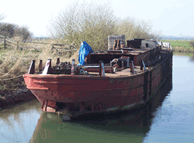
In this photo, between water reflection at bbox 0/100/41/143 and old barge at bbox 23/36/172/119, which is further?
water reflection at bbox 0/100/41/143

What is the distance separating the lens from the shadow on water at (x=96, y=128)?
8203 mm

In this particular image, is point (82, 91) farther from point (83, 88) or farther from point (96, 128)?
point (96, 128)

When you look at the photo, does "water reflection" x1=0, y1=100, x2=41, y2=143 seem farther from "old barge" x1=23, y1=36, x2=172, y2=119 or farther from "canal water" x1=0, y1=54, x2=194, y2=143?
"old barge" x1=23, y1=36, x2=172, y2=119

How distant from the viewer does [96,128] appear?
28.6 feet

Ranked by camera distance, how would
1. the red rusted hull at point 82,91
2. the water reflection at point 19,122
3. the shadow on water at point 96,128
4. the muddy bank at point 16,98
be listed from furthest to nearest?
the muddy bank at point 16,98 → the water reflection at point 19,122 → the shadow on water at point 96,128 → the red rusted hull at point 82,91

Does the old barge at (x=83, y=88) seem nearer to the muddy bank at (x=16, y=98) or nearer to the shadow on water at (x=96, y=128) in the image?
the shadow on water at (x=96, y=128)

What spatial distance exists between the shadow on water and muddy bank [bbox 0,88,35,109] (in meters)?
2.02

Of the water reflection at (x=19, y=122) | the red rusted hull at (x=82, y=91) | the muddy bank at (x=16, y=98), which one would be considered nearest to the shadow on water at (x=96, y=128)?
the water reflection at (x=19, y=122)

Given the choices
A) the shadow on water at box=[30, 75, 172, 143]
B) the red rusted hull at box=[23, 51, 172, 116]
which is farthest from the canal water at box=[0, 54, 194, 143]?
the red rusted hull at box=[23, 51, 172, 116]

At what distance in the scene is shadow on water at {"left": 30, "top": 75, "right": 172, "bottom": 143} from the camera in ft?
26.9

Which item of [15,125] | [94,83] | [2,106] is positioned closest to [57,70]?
[94,83]

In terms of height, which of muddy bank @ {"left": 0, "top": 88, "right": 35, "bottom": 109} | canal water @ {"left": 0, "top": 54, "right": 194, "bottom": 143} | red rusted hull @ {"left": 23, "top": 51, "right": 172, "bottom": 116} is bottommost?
canal water @ {"left": 0, "top": 54, "right": 194, "bottom": 143}

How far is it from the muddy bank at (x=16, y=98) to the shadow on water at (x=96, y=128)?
2.02m

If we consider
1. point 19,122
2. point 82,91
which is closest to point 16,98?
point 19,122
